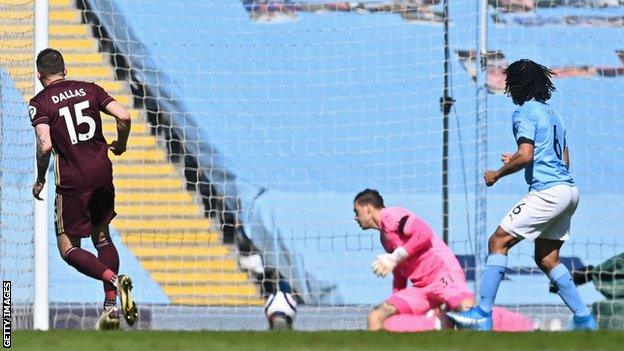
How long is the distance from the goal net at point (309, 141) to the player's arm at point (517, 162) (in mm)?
4470

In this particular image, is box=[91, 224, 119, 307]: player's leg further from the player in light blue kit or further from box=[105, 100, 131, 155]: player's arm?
the player in light blue kit

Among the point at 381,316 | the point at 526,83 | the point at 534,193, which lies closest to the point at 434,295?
the point at 381,316

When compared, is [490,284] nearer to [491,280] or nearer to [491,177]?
[491,280]

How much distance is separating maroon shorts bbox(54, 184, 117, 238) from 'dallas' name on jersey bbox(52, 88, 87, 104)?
527mm

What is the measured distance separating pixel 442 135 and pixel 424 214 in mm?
797

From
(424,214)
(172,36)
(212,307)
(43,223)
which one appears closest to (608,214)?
(424,214)

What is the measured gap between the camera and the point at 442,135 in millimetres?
13469

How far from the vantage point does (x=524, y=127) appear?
8.41 m

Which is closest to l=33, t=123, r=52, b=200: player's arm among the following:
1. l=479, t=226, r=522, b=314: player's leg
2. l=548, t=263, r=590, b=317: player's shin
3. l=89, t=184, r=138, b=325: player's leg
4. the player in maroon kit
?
the player in maroon kit

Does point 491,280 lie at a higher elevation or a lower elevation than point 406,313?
higher

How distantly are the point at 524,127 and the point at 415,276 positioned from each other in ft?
4.05

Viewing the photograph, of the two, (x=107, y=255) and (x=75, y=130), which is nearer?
(x=75, y=130)

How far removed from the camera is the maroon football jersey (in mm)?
8594

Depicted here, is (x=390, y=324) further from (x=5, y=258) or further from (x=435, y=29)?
(x=435, y=29)
